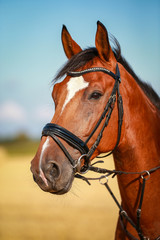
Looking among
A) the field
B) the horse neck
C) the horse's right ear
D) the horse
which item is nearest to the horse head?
the horse

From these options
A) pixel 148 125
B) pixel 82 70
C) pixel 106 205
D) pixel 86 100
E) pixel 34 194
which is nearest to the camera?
pixel 86 100

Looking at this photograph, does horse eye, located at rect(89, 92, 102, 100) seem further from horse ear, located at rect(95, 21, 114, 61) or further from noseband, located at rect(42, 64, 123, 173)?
horse ear, located at rect(95, 21, 114, 61)

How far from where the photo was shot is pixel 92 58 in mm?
2969

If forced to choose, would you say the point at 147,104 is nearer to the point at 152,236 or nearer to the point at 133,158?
the point at 133,158

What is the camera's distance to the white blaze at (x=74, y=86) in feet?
8.66

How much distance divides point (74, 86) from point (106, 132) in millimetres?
606

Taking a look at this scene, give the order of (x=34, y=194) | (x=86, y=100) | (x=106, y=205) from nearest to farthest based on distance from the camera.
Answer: (x=86, y=100) < (x=106, y=205) < (x=34, y=194)

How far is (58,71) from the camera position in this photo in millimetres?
3100

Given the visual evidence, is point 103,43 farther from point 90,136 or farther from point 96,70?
point 90,136

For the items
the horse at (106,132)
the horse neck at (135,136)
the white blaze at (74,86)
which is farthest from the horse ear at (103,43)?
the white blaze at (74,86)

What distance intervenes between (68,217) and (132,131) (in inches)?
329

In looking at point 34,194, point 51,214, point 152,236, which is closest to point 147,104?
point 152,236

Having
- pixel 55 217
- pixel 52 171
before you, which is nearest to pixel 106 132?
pixel 52 171

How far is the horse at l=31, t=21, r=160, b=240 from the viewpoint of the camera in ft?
8.19
